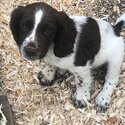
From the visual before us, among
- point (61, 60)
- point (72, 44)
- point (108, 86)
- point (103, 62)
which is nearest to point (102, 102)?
point (108, 86)

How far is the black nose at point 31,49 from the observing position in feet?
13.8

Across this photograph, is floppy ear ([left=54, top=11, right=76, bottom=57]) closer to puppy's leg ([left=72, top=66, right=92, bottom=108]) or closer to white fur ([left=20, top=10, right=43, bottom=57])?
white fur ([left=20, top=10, right=43, bottom=57])

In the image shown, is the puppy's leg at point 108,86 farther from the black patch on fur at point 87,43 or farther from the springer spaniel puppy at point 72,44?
the black patch on fur at point 87,43

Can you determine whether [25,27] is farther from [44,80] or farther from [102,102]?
[102,102]

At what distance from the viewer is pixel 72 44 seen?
14.7 feet

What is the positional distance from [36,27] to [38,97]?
1.30 meters

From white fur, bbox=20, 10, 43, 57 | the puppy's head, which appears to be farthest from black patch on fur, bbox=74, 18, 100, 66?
white fur, bbox=20, 10, 43, 57

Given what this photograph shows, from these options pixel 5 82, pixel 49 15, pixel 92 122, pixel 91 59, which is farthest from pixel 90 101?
pixel 49 15

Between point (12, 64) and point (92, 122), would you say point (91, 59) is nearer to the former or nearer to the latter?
point (92, 122)

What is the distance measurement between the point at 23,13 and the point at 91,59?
948 mm

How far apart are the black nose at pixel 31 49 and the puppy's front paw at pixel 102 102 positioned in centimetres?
122

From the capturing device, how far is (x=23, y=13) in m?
4.32

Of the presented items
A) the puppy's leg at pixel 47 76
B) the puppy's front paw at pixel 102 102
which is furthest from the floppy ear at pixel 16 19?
the puppy's front paw at pixel 102 102

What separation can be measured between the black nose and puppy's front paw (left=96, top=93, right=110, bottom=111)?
1224 mm
